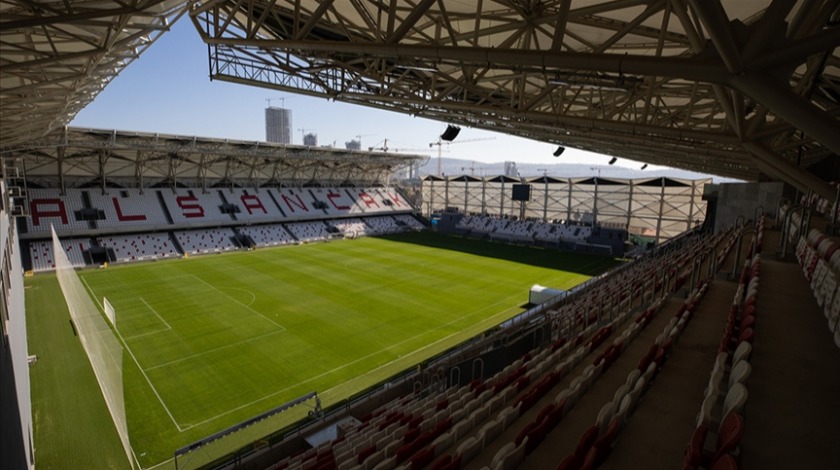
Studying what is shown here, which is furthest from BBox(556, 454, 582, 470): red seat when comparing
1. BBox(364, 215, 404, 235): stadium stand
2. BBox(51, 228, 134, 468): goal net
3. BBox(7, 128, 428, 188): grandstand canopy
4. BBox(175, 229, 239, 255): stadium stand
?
BBox(364, 215, 404, 235): stadium stand

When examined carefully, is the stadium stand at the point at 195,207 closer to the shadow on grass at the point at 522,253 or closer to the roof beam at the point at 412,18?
the shadow on grass at the point at 522,253

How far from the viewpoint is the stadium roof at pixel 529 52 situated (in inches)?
137

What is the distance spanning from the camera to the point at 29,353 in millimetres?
14625

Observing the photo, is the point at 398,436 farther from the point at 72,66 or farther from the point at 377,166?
the point at 377,166

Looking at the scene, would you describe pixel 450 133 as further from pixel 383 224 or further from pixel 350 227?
pixel 383 224

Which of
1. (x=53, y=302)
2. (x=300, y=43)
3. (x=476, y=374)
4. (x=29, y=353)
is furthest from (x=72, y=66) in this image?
(x=53, y=302)

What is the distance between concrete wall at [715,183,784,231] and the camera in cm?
2088

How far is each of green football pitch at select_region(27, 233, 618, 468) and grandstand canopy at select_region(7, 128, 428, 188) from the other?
8.72m

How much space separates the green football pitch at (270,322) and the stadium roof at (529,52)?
29.8ft

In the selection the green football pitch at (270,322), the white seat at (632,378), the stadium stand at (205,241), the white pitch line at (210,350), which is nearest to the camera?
the white seat at (632,378)

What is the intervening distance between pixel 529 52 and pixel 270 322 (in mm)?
17076

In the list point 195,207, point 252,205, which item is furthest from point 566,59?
point 252,205

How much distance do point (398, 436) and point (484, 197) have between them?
4486cm

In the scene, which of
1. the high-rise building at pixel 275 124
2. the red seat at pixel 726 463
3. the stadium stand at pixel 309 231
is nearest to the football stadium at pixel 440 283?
the red seat at pixel 726 463
